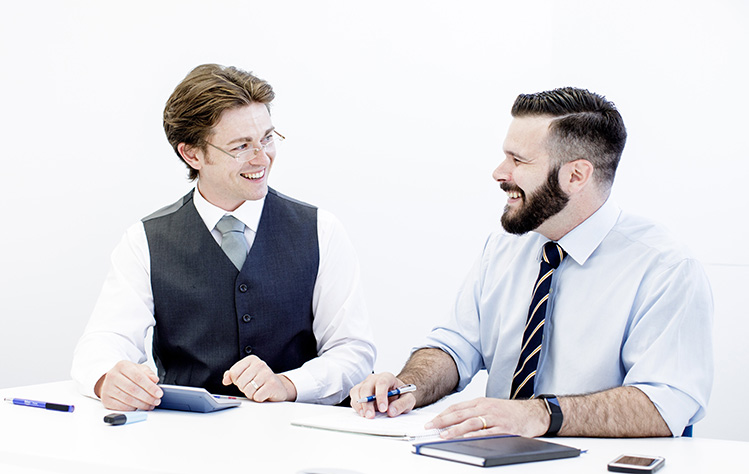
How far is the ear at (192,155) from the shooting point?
2.30 meters

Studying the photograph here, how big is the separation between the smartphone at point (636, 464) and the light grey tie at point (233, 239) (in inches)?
49.8

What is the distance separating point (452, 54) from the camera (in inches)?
144

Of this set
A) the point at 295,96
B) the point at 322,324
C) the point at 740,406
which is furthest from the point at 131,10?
the point at 740,406

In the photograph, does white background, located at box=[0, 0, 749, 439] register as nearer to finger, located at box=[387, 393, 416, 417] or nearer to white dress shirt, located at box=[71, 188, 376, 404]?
white dress shirt, located at box=[71, 188, 376, 404]

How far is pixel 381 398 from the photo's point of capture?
1.65m

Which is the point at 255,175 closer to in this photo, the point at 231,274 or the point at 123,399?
the point at 231,274

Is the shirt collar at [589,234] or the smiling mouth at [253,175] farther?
the smiling mouth at [253,175]

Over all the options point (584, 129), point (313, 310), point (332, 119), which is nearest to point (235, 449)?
point (313, 310)

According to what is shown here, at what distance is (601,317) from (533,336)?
166 millimetres

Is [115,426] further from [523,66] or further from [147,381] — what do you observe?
[523,66]

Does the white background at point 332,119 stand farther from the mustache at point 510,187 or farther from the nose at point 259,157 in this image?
the mustache at point 510,187

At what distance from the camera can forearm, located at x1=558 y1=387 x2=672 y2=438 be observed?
149cm

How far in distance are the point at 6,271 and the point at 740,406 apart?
3.30 meters

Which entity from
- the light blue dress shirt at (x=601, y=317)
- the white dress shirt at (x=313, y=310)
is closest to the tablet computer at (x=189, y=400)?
the white dress shirt at (x=313, y=310)
